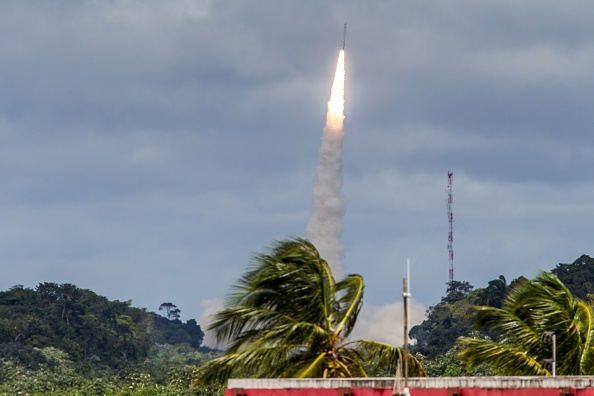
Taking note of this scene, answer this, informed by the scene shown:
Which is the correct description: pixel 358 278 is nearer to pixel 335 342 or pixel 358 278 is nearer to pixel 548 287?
pixel 335 342

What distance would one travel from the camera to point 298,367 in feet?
167

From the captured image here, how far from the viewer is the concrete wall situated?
4400 centimetres

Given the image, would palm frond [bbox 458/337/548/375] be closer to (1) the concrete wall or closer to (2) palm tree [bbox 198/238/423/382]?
(2) palm tree [bbox 198/238/423/382]

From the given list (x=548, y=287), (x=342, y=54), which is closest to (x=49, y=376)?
(x=342, y=54)

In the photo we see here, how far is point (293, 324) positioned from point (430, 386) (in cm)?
727

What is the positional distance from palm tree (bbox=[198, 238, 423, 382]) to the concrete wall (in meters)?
3.41

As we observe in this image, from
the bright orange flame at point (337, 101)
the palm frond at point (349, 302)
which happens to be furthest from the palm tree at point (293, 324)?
the bright orange flame at point (337, 101)

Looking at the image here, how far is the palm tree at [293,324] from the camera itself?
165 feet

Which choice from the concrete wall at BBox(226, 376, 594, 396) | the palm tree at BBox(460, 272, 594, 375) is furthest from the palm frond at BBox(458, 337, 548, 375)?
the concrete wall at BBox(226, 376, 594, 396)

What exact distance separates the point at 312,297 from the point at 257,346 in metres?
3.04

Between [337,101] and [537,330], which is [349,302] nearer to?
[537,330]

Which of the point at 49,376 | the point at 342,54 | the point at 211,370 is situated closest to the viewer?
the point at 211,370

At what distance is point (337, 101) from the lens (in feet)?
323

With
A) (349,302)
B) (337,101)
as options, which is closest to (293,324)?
(349,302)
